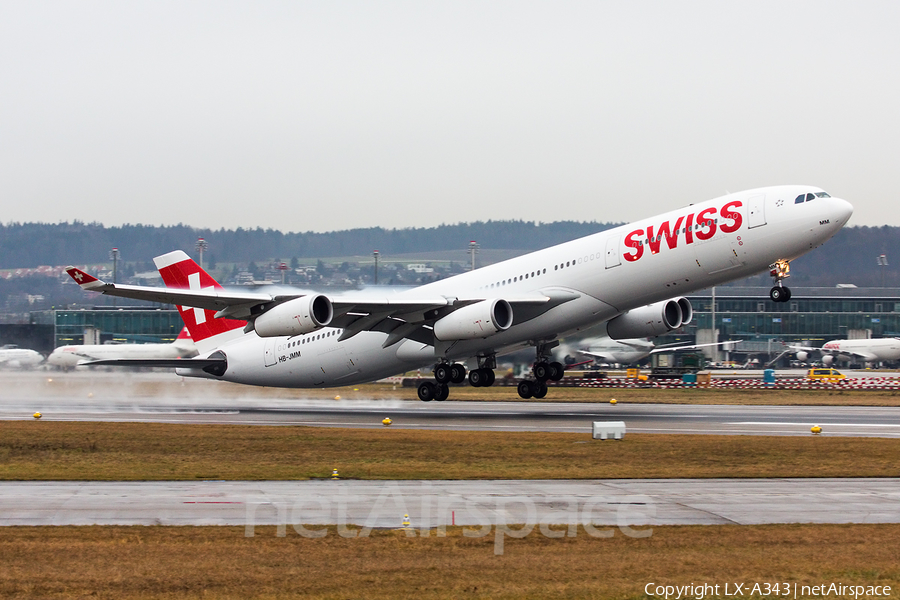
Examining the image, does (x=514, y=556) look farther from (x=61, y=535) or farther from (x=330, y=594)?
(x=61, y=535)

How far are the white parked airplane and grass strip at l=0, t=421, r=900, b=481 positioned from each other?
64.4m

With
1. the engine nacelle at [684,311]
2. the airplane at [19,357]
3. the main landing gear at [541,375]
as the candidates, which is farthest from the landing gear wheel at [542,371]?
the airplane at [19,357]

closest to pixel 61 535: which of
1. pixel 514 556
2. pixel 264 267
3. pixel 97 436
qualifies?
pixel 514 556

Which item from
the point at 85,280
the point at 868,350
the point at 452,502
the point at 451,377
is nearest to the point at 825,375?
the point at 868,350

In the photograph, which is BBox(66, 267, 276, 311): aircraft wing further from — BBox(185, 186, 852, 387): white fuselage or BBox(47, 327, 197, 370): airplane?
BBox(47, 327, 197, 370): airplane

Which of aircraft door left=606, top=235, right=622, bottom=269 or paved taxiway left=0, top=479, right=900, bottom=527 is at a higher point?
aircraft door left=606, top=235, right=622, bottom=269

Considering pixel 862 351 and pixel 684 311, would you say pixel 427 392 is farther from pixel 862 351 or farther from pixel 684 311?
pixel 862 351

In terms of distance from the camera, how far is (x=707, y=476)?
21.3 m

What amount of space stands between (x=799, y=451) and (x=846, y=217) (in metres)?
9.48

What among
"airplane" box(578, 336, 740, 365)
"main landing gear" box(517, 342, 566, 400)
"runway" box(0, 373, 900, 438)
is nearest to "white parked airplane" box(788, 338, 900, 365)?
"airplane" box(578, 336, 740, 365)

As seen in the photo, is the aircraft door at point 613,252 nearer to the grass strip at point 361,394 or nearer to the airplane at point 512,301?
the airplane at point 512,301

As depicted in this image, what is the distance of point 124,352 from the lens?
6009 centimetres

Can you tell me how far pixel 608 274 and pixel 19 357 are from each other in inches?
2001

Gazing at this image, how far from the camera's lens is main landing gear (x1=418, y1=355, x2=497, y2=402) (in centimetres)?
3938
